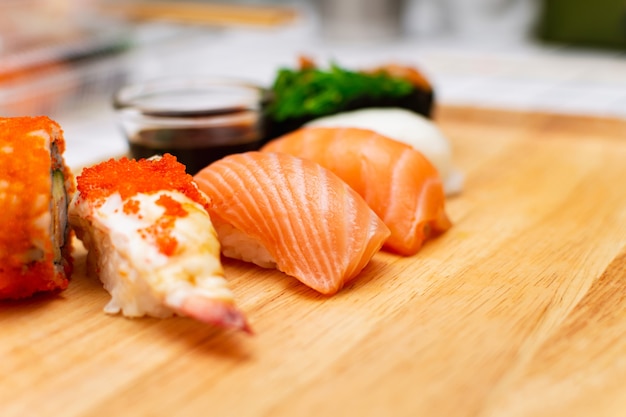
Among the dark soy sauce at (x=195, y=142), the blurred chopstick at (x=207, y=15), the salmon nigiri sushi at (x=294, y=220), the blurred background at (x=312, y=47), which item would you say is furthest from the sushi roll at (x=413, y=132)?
the blurred chopstick at (x=207, y=15)

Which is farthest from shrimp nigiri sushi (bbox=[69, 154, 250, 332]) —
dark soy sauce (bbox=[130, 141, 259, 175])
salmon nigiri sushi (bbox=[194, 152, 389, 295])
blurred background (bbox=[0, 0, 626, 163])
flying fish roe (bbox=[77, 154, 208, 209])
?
blurred background (bbox=[0, 0, 626, 163])

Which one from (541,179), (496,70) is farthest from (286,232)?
(496,70)

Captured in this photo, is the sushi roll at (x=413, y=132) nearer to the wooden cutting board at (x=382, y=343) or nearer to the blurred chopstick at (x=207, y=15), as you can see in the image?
the wooden cutting board at (x=382, y=343)

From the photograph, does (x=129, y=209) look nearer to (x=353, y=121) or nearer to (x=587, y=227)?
(x=353, y=121)

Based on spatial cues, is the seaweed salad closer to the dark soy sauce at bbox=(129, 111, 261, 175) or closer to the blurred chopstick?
the dark soy sauce at bbox=(129, 111, 261, 175)

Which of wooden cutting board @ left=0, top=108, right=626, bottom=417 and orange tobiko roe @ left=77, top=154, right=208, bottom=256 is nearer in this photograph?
wooden cutting board @ left=0, top=108, right=626, bottom=417

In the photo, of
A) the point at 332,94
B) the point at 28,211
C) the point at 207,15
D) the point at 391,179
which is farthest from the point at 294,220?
the point at 207,15

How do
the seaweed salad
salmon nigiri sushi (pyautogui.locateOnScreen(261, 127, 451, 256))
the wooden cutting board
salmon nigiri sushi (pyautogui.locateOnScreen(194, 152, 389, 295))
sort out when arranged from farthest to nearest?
the seaweed salad, salmon nigiri sushi (pyautogui.locateOnScreen(261, 127, 451, 256)), salmon nigiri sushi (pyautogui.locateOnScreen(194, 152, 389, 295)), the wooden cutting board
